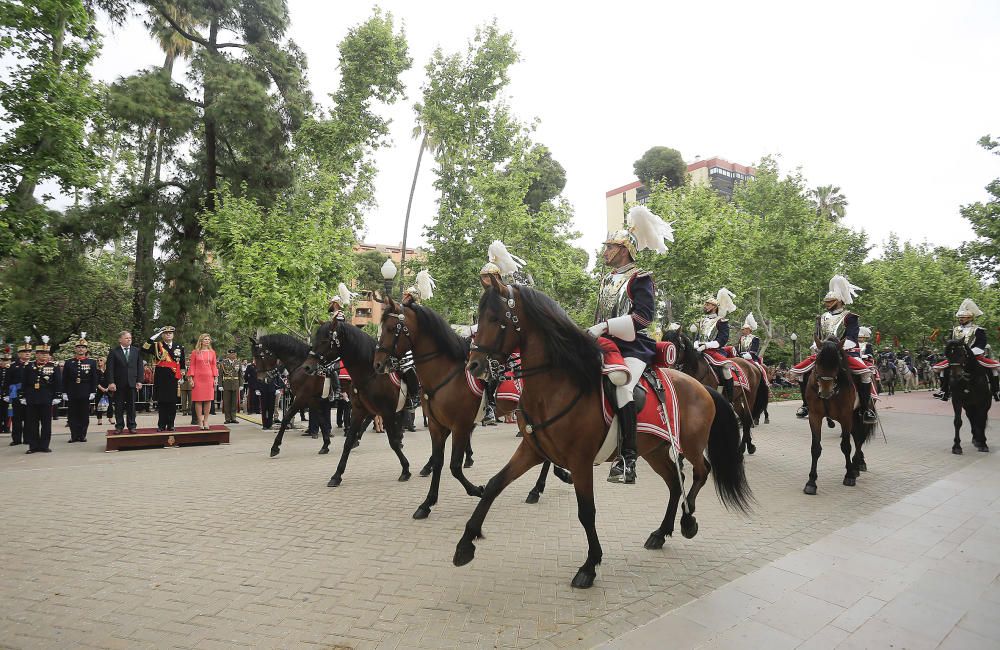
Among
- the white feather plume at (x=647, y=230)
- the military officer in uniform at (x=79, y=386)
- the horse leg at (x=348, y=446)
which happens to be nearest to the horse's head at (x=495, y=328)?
the white feather plume at (x=647, y=230)

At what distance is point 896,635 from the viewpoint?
326 centimetres

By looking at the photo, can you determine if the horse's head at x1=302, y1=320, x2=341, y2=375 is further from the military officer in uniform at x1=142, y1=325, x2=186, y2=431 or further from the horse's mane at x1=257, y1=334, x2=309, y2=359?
the military officer in uniform at x1=142, y1=325, x2=186, y2=431

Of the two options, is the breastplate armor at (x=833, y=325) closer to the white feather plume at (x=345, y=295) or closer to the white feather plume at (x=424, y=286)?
the white feather plume at (x=424, y=286)

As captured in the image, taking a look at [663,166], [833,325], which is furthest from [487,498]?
[663,166]

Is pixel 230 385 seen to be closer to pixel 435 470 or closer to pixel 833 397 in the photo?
pixel 435 470

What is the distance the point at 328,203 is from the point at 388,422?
13.7m

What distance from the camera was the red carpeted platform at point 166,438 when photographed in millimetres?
10992

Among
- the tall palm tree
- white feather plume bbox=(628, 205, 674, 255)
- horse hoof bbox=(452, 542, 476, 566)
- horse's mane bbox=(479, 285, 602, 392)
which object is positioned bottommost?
horse hoof bbox=(452, 542, 476, 566)

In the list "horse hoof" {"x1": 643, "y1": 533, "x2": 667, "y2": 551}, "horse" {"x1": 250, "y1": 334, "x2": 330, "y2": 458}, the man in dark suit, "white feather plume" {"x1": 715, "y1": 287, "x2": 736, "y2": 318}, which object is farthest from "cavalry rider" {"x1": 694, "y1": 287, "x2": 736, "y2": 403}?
the man in dark suit

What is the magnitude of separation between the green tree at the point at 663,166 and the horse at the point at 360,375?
4303cm

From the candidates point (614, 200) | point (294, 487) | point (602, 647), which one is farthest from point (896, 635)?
point (614, 200)

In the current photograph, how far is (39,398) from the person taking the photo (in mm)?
11102

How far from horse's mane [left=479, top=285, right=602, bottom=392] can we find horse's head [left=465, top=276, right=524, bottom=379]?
2 cm

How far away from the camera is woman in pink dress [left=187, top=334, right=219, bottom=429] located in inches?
527
